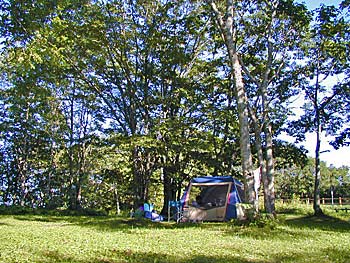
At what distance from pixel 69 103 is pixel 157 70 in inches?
363

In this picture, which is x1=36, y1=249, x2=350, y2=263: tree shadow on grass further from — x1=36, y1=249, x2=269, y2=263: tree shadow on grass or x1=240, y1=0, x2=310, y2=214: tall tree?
x1=240, y1=0, x2=310, y2=214: tall tree

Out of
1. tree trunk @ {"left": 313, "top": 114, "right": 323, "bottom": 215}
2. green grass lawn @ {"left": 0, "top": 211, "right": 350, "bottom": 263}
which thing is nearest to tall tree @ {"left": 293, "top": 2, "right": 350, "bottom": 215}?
tree trunk @ {"left": 313, "top": 114, "right": 323, "bottom": 215}

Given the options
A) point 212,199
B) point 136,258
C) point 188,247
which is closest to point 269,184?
point 212,199

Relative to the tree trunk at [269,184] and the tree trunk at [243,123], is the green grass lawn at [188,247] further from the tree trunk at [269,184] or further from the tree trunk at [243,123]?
the tree trunk at [269,184]

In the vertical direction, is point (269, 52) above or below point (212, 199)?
above

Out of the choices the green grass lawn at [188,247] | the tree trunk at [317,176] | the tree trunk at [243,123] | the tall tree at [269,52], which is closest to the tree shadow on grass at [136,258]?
the green grass lawn at [188,247]

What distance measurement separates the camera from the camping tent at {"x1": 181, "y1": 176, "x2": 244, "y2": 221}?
13.2m

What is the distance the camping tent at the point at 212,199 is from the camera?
520 inches

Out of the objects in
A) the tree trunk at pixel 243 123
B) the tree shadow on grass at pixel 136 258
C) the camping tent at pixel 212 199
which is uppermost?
the tree trunk at pixel 243 123

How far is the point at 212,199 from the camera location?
14.2 m

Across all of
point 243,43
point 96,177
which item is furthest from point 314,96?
point 96,177

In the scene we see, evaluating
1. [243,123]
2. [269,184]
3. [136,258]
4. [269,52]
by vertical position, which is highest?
[269,52]

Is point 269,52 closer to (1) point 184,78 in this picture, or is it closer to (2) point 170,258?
(1) point 184,78

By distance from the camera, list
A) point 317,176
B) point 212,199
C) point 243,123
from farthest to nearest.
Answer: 1. point 317,176
2. point 212,199
3. point 243,123
